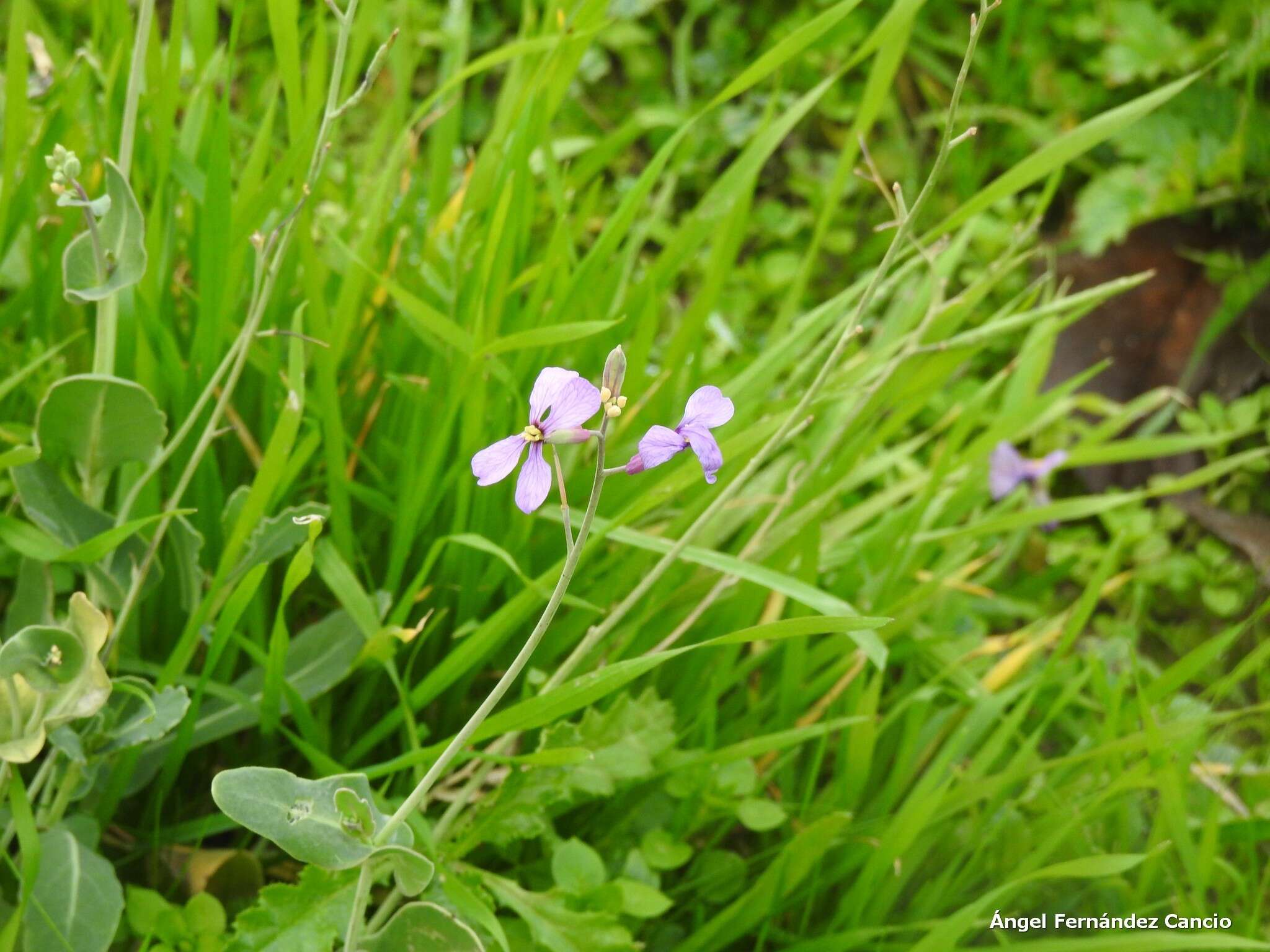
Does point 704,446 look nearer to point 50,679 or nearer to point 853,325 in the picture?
point 853,325

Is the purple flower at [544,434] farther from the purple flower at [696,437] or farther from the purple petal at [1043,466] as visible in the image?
the purple petal at [1043,466]

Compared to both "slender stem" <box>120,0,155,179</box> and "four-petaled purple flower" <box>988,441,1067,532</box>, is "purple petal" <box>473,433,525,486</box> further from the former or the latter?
"four-petaled purple flower" <box>988,441,1067,532</box>

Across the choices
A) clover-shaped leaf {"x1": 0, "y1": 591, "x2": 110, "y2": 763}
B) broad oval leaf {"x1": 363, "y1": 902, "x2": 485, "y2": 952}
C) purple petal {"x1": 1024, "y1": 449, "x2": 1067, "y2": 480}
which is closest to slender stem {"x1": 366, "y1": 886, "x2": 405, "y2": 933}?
broad oval leaf {"x1": 363, "y1": 902, "x2": 485, "y2": 952}

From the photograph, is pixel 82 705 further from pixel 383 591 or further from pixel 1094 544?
pixel 1094 544

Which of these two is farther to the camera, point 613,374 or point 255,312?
point 255,312

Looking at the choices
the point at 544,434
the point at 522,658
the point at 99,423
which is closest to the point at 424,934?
the point at 522,658
